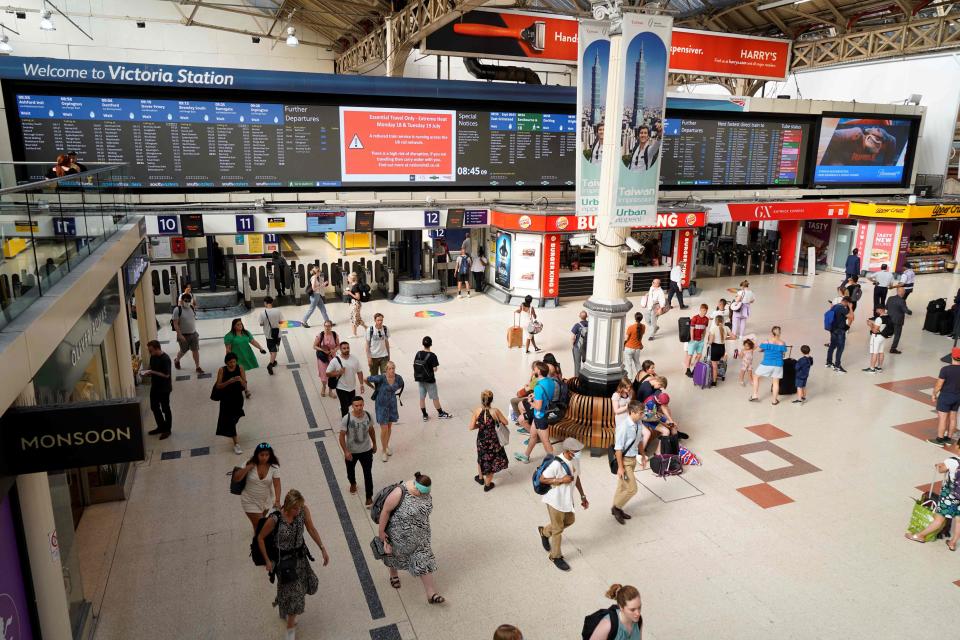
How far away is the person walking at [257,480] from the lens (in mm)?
6504

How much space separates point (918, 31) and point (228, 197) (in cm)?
2288

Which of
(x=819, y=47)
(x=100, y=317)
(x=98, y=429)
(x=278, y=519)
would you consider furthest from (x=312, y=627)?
(x=819, y=47)

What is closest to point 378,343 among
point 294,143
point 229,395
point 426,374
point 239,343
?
point 426,374

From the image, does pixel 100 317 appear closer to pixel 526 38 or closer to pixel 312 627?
pixel 312 627

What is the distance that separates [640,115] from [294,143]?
979cm

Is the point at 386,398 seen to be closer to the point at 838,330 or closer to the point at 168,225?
the point at 838,330

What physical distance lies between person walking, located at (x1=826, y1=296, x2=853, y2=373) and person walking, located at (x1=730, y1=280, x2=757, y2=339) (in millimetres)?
1625

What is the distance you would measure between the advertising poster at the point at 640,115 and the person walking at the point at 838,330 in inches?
213

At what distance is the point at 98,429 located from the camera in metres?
4.50

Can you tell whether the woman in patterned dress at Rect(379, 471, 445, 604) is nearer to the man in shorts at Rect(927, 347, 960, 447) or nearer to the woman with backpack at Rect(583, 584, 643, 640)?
the woman with backpack at Rect(583, 584, 643, 640)

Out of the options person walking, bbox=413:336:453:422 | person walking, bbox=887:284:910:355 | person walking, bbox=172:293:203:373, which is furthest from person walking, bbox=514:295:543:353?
person walking, bbox=887:284:910:355

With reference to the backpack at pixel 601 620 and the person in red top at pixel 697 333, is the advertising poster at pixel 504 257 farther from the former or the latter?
the backpack at pixel 601 620

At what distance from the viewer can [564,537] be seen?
7.43m

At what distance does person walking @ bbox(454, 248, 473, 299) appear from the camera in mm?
19609
